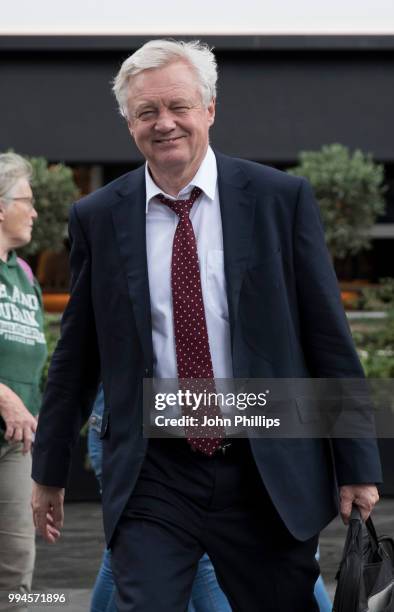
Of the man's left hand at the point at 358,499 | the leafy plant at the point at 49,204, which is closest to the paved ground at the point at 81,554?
the man's left hand at the point at 358,499

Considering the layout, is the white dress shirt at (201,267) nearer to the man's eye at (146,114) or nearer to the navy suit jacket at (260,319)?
the navy suit jacket at (260,319)

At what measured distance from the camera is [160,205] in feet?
10.8

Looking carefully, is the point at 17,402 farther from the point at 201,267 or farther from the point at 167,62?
the point at 167,62

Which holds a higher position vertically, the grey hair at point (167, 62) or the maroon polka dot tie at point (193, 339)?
the grey hair at point (167, 62)

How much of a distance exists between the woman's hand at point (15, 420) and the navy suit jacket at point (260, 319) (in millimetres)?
1183

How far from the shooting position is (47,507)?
346 centimetres

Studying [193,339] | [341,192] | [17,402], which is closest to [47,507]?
[193,339]

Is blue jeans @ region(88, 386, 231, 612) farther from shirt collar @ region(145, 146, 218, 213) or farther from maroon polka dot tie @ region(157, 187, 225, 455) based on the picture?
shirt collar @ region(145, 146, 218, 213)

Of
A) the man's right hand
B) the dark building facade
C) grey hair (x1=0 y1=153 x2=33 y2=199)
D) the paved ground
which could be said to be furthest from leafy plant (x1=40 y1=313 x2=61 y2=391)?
the dark building facade

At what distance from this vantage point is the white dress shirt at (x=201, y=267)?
3164mm
